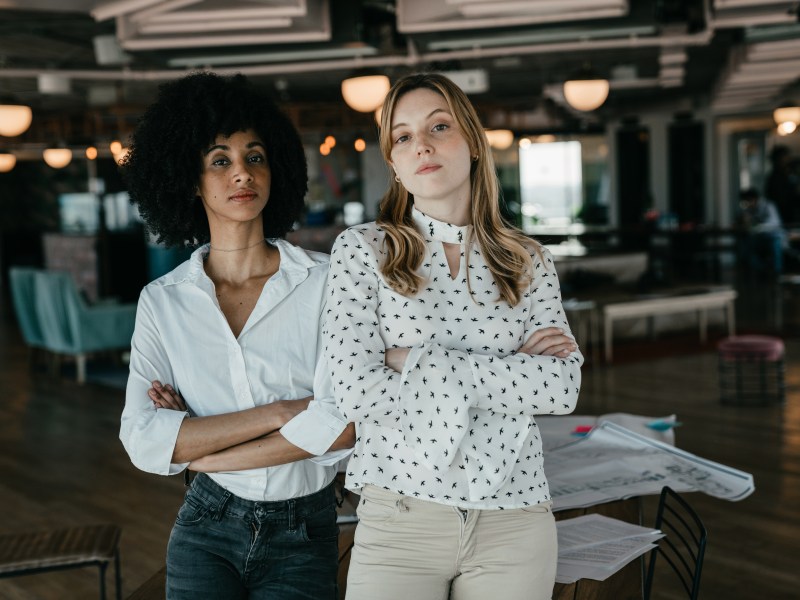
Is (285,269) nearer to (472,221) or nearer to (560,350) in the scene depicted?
(472,221)

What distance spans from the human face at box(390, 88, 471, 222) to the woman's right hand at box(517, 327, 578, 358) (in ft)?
0.96

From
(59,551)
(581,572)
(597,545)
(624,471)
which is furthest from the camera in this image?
(59,551)

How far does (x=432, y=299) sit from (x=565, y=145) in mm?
21342

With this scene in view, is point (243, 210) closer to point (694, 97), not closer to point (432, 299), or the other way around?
point (432, 299)

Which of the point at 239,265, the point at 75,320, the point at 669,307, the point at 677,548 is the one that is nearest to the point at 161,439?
the point at 239,265

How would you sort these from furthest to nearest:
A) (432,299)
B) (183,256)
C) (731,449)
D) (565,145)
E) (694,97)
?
(565,145) < (694,97) < (183,256) < (731,449) < (432,299)

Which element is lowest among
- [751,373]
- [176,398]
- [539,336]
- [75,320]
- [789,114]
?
[751,373]

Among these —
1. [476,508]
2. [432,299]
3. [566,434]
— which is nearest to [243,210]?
[432,299]

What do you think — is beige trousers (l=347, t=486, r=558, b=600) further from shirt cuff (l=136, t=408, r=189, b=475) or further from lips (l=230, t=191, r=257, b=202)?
lips (l=230, t=191, r=257, b=202)

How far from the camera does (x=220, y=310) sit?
6.11 feet

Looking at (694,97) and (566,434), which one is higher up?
(694,97)

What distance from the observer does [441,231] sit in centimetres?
179

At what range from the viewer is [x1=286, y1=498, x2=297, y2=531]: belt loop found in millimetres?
1782

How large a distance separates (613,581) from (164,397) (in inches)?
44.2
